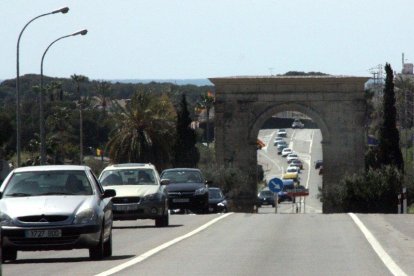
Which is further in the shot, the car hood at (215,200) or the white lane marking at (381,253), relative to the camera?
the car hood at (215,200)

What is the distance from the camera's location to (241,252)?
22141 millimetres

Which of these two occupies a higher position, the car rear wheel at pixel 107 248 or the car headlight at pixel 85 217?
the car headlight at pixel 85 217

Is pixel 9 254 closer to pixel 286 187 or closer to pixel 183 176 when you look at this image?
pixel 183 176

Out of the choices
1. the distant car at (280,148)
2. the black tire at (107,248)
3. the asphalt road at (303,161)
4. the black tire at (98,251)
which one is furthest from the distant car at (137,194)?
the distant car at (280,148)

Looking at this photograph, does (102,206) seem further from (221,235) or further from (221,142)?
(221,142)

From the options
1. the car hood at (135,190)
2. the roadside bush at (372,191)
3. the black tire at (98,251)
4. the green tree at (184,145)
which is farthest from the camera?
the green tree at (184,145)

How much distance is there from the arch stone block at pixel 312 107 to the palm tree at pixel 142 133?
598 centimetres

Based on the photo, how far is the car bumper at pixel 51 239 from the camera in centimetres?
1969

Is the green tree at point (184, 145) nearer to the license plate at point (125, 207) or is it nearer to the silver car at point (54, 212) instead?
the license plate at point (125, 207)

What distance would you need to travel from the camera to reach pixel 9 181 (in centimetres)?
2120

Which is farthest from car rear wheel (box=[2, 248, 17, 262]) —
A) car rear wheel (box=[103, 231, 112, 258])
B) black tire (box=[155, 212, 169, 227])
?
black tire (box=[155, 212, 169, 227])

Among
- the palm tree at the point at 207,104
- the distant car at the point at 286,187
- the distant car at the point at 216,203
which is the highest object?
the palm tree at the point at 207,104

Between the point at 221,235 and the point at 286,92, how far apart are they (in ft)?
191

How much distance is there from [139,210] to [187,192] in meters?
12.0
